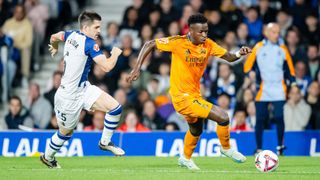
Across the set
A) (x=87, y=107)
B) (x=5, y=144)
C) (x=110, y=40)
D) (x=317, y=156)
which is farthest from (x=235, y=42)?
(x=87, y=107)

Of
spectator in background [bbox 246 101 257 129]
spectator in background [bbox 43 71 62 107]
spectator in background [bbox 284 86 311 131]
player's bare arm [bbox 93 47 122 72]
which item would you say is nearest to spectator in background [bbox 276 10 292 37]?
spectator in background [bbox 284 86 311 131]

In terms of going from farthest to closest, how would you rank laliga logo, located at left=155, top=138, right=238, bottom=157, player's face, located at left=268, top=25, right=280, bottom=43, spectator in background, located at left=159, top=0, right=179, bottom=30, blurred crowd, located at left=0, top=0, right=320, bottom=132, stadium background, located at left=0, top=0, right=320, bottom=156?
spectator in background, located at left=159, top=0, right=179, bottom=30 → blurred crowd, located at left=0, top=0, right=320, bottom=132 → stadium background, located at left=0, top=0, right=320, bottom=156 → laliga logo, located at left=155, top=138, right=238, bottom=157 → player's face, located at left=268, top=25, right=280, bottom=43

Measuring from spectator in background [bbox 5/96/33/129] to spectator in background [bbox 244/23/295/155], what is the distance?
4946mm

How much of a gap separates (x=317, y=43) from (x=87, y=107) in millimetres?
9085

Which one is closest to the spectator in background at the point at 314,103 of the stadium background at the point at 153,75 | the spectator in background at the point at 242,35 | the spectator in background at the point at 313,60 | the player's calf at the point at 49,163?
the stadium background at the point at 153,75

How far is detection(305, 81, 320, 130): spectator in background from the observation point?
19969 millimetres

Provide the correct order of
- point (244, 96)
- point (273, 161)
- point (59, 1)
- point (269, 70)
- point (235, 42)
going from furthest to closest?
point (59, 1), point (235, 42), point (244, 96), point (269, 70), point (273, 161)

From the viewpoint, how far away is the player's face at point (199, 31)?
13883 mm

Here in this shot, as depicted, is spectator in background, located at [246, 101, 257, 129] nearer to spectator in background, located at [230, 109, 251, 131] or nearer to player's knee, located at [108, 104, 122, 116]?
spectator in background, located at [230, 109, 251, 131]

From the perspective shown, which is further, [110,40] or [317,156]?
[110,40]

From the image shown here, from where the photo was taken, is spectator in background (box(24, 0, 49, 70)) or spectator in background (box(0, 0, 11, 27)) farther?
spectator in background (box(24, 0, 49, 70))

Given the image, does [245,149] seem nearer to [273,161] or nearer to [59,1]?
[273,161]

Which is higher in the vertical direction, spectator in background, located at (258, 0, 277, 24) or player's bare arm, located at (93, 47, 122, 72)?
spectator in background, located at (258, 0, 277, 24)

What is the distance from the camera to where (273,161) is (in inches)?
533
